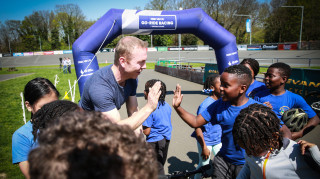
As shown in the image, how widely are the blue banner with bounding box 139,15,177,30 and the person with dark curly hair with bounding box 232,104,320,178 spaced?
629 centimetres

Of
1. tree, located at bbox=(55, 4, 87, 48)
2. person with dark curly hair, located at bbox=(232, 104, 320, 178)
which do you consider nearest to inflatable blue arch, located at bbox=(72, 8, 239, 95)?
person with dark curly hair, located at bbox=(232, 104, 320, 178)

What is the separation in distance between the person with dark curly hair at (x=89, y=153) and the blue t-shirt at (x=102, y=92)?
52.9 inches

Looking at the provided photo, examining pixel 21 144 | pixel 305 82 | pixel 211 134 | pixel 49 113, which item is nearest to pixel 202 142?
pixel 211 134

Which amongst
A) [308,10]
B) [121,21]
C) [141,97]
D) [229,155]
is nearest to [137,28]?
[121,21]

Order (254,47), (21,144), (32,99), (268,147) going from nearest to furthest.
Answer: (268,147) → (21,144) → (32,99) → (254,47)

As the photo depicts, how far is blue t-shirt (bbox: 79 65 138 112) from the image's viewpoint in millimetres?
2012

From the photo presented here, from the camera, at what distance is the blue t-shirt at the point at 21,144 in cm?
171

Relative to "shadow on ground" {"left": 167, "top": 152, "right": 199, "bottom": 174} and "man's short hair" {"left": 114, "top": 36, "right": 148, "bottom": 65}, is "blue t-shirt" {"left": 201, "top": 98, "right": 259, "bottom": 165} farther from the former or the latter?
"shadow on ground" {"left": 167, "top": 152, "right": 199, "bottom": 174}

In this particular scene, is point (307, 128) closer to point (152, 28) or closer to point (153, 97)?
point (153, 97)

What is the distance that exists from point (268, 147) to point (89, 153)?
144 cm

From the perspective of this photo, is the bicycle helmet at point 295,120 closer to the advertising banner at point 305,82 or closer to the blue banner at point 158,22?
the advertising banner at point 305,82

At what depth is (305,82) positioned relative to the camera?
6379mm

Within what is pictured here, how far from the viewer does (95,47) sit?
253 inches

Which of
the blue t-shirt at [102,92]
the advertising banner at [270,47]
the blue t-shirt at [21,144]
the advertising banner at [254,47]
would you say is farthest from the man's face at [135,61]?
the advertising banner at [254,47]
